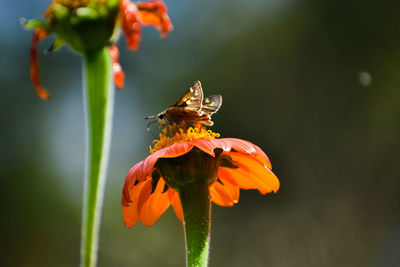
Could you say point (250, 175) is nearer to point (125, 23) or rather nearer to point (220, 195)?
point (220, 195)

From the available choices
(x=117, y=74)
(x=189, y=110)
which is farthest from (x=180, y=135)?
(x=117, y=74)

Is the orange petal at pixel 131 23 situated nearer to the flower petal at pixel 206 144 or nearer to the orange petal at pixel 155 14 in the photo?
the orange petal at pixel 155 14

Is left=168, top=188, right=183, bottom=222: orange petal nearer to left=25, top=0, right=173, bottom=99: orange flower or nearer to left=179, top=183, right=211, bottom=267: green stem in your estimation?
left=179, top=183, right=211, bottom=267: green stem

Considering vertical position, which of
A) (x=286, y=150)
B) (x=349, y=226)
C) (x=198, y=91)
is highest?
(x=286, y=150)

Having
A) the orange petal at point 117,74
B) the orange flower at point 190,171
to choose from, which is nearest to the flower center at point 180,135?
the orange flower at point 190,171

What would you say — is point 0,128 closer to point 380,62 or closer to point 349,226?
point 380,62

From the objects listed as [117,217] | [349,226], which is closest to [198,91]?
[349,226]

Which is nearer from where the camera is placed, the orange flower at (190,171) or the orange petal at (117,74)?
the orange flower at (190,171)
